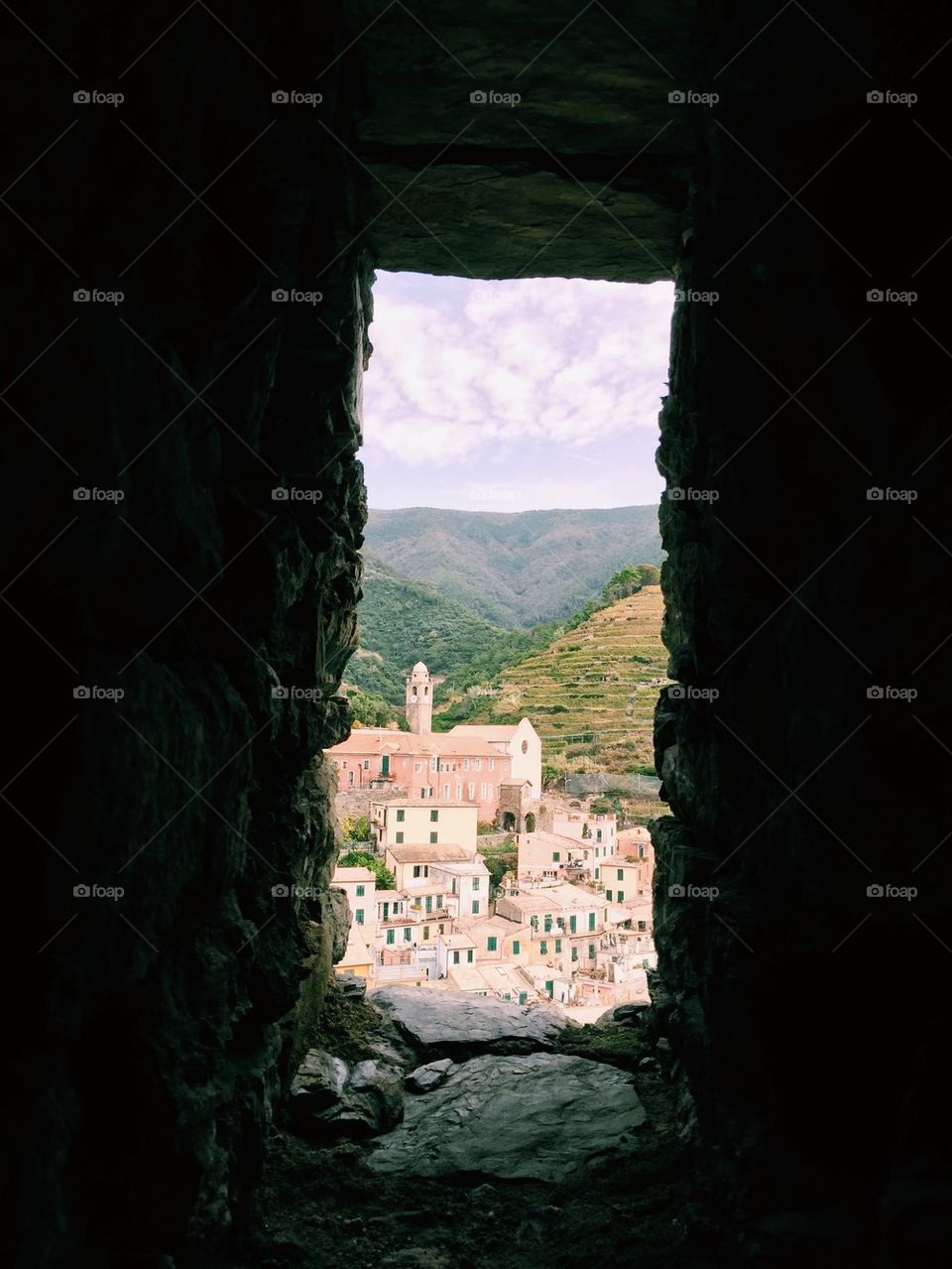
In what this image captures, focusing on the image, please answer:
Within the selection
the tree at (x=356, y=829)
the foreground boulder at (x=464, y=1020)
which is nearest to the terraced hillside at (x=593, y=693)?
the tree at (x=356, y=829)

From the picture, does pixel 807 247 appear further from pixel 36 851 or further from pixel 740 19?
pixel 36 851

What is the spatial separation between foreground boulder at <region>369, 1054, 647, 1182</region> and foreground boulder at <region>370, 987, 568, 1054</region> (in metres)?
0.22

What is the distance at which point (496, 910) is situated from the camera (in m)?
13.8

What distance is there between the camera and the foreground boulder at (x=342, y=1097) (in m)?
4.57

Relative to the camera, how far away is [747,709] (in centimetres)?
394

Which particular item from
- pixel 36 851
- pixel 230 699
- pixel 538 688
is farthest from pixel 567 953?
pixel 538 688

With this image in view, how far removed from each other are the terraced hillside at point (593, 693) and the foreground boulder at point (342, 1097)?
32092mm

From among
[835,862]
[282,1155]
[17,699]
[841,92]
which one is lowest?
[282,1155]

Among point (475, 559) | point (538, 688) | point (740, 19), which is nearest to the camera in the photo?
point (740, 19)

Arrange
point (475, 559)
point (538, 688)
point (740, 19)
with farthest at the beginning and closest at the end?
1. point (475, 559)
2. point (538, 688)
3. point (740, 19)

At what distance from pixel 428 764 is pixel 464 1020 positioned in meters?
22.6

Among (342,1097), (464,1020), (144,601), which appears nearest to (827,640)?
(144,601)

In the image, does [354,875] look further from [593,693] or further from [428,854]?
[593,693]

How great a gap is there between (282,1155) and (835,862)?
3.16 metres
